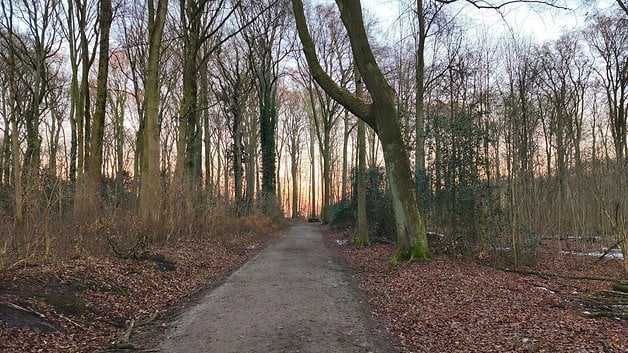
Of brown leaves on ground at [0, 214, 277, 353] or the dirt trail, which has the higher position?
brown leaves on ground at [0, 214, 277, 353]

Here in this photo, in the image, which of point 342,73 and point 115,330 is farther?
point 342,73

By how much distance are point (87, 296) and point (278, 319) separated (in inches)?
115

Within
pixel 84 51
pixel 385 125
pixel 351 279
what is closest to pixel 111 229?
pixel 351 279

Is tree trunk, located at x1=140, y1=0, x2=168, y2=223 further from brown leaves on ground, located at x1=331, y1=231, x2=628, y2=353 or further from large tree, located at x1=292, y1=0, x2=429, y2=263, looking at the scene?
brown leaves on ground, located at x1=331, y1=231, x2=628, y2=353

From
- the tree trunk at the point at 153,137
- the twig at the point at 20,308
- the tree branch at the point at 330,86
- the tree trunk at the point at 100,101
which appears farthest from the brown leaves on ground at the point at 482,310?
the tree trunk at the point at 100,101

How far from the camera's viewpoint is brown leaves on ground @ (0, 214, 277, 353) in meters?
5.01

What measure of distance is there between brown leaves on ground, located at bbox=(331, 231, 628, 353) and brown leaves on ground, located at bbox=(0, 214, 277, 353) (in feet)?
12.4

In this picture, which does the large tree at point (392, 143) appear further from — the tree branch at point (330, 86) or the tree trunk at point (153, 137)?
the tree trunk at point (153, 137)

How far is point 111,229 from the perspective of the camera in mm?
10117

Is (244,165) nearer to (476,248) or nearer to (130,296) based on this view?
(476,248)

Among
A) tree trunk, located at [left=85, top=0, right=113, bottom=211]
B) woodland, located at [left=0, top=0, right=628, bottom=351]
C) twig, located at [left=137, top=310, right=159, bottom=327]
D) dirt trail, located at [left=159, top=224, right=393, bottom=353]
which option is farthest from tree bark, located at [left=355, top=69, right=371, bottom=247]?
twig, located at [left=137, top=310, right=159, bottom=327]

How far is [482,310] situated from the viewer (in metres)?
6.53

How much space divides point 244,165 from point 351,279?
2293 centimetres

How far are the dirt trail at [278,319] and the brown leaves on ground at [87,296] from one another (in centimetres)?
79
